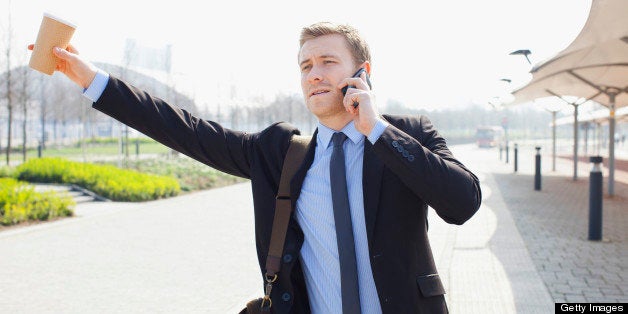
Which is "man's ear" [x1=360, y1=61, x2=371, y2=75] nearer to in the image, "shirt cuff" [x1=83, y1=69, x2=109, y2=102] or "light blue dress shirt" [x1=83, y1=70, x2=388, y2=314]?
"light blue dress shirt" [x1=83, y1=70, x2=388, y2=314]

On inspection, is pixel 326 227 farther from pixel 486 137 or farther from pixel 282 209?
pixel 486 137

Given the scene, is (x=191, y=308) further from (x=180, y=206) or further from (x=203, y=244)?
(x=180, y=206)

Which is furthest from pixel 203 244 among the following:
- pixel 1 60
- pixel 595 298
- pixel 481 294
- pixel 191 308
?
pixel 1 60

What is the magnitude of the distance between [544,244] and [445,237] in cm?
140

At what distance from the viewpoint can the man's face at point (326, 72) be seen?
78.6 inches

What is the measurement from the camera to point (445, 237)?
8859mm

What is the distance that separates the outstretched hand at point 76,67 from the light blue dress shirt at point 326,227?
28 millimetres

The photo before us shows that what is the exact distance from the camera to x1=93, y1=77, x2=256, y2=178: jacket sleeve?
6.96ft

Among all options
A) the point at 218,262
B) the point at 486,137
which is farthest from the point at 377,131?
the point at 486,137

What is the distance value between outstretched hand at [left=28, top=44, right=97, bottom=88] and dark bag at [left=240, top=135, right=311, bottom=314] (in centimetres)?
78

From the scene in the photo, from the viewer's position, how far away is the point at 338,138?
2078mm

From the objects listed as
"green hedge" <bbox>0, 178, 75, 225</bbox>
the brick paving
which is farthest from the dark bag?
"green hedge" <bbox>0, 178, 75, 225</bbox>

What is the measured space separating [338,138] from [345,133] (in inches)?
1.2

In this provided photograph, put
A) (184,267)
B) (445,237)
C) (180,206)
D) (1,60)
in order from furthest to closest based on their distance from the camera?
1. (1,60)
2. (180,206)
3. (445,237)
4. (184,267)
